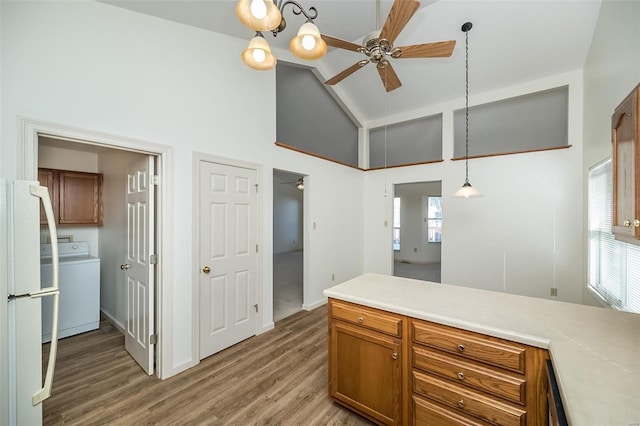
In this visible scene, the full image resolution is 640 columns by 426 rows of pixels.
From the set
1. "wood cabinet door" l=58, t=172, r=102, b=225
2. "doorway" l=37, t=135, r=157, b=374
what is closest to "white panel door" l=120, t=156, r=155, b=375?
"doorway" l=37, t=135, r=157, b=374

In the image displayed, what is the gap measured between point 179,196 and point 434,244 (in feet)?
25.5

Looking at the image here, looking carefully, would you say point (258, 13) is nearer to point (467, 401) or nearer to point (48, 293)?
point (48, 293)

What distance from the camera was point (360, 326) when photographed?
1724 millimetres

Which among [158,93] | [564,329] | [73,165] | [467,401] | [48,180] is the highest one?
[158,93]

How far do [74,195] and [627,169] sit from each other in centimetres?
521

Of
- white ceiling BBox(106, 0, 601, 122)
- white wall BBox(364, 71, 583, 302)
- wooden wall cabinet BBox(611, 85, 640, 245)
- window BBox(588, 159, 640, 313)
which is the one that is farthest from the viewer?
white wall BBox(364, 71, 583, 302)

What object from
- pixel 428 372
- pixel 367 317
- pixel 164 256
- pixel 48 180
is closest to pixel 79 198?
pixel 48 180

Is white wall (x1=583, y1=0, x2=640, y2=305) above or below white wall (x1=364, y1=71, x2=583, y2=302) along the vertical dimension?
above

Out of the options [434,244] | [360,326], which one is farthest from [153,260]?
[434,244]

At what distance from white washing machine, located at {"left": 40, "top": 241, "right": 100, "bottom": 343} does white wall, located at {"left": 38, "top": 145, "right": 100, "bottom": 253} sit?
225 millimetres

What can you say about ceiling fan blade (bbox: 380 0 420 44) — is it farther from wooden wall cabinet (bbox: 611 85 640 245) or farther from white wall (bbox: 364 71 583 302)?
white wall (bbox: 364 71 583 302)

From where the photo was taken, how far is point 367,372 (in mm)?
1709

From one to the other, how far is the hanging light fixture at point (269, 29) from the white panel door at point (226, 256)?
138cm

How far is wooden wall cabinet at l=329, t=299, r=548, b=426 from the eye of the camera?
1.20 metres
